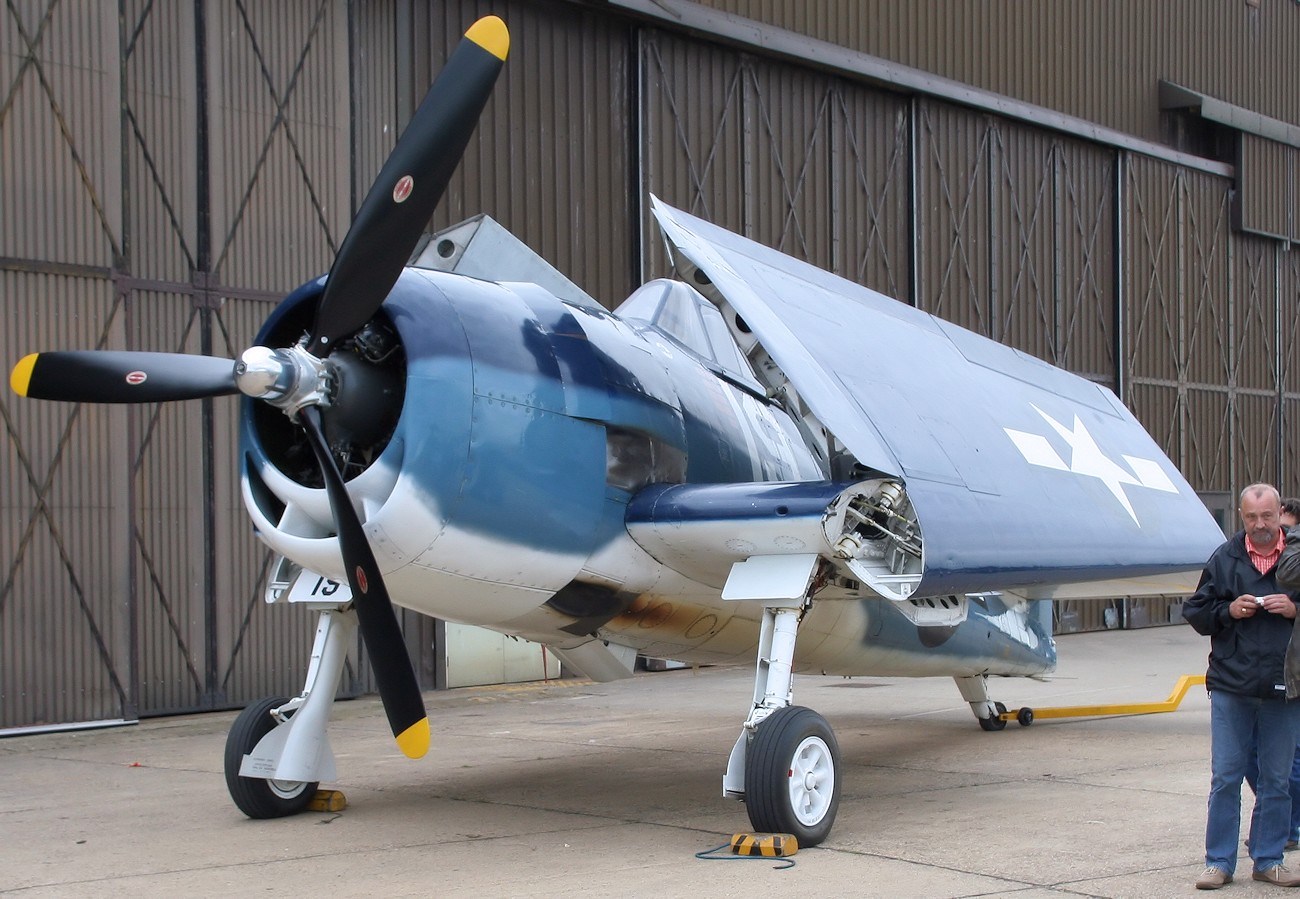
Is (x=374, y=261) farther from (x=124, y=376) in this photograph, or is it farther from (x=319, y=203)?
(x=319, y=203)

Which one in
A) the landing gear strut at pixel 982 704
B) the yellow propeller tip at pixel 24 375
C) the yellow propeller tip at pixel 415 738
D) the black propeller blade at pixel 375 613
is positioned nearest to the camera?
the black propeller blade at pixel 375 613

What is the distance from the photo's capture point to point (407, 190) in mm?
6770

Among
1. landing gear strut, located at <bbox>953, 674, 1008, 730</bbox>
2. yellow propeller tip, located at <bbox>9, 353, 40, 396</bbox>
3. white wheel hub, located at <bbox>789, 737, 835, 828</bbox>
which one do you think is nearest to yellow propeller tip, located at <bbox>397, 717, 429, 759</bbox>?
white wheel hub, located at <bbox>789, 737, 835, 828</bbox>

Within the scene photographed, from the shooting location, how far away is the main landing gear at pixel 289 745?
8.15 meters

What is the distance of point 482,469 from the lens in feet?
23.1

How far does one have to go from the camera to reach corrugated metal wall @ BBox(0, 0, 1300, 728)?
44.8 ft

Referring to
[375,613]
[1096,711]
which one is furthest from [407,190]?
[1096,711]

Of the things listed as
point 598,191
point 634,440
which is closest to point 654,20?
point 598,191

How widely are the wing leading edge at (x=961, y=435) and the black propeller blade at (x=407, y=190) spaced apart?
6.32ft

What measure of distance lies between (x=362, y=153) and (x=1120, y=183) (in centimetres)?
1809

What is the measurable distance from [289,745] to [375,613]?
159 centimetres

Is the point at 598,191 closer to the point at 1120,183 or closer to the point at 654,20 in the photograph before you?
the point at 654,20

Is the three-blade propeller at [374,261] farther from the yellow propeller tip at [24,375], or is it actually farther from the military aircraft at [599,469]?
the yellow propeller tip at [24,375]

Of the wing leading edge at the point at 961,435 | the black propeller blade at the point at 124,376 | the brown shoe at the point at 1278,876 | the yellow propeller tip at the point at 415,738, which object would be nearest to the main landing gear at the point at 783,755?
the wing leading edge at the point at 961,435
